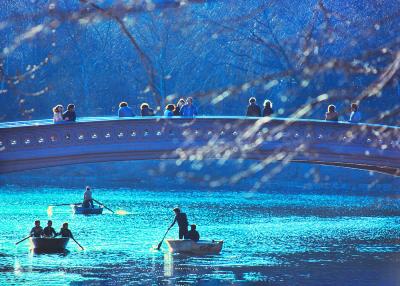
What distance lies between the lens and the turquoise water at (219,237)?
31.5 metres

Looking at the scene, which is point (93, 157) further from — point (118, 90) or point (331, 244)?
point (118, 90)

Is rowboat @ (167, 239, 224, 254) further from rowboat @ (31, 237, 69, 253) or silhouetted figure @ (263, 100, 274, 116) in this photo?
silhouetted figure @ (263, 100, 274, 116)

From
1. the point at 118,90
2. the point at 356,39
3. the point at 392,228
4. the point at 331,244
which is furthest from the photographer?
the point at 118,90

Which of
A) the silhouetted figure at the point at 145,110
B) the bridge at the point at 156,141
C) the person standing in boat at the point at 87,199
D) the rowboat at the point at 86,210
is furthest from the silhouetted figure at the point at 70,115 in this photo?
the rowboat at the point at 86,210

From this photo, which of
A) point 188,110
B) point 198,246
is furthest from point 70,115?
point 198,246

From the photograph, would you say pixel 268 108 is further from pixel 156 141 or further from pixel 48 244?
pixel 48 244

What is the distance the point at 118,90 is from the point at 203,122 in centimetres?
3614

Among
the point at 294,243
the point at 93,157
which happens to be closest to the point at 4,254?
the point at 93,157

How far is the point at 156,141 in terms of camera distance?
102ft

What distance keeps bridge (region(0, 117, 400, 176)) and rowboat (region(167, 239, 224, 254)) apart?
5.32 meters

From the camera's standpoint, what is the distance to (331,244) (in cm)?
4134

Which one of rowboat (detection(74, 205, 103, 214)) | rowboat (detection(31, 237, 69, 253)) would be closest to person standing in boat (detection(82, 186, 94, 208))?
rowboat (detection(74, 205, 103, 214))

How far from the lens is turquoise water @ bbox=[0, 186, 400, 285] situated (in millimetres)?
31516

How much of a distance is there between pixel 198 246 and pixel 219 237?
25.5ft
